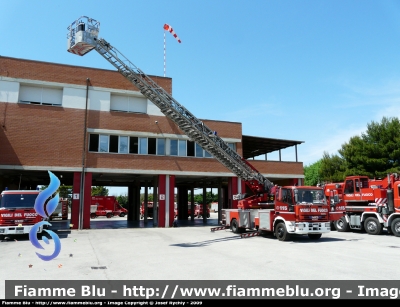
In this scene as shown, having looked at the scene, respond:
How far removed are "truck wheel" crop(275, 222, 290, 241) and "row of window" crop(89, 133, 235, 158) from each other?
421 inches

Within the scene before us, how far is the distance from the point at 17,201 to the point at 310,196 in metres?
14.0

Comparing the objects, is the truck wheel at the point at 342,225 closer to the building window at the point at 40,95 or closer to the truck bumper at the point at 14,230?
the truck bumper at the point at 14,230

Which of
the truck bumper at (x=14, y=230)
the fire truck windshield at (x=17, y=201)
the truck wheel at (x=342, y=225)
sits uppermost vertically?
the fire truck windshield at (x=17, y=201)

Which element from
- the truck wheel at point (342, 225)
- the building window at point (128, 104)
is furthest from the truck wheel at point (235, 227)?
the building window at point (128, 104)

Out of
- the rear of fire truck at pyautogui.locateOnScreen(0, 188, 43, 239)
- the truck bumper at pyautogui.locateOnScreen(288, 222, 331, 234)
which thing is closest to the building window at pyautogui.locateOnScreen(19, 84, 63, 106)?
the rear of fire truck at pyautogui.locateOnScreen(0, 188, 43, 239)

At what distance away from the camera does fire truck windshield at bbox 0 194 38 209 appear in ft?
54.3

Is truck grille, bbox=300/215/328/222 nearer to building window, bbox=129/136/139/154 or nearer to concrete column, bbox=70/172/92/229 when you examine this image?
building window, bbox=129/136/139/154

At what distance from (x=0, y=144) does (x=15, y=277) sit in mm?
16222

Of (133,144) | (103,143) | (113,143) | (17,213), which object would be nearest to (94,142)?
(103,143)

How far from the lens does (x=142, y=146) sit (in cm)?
2503

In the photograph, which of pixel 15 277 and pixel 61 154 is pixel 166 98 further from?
pixel 61 154

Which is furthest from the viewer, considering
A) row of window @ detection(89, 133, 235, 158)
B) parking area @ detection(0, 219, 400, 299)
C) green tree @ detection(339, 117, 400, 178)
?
green tree @ detection(339, 117, 400, 178)

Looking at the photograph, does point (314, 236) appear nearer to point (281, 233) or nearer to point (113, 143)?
point (281, 233)

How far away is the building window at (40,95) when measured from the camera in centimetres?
2289
